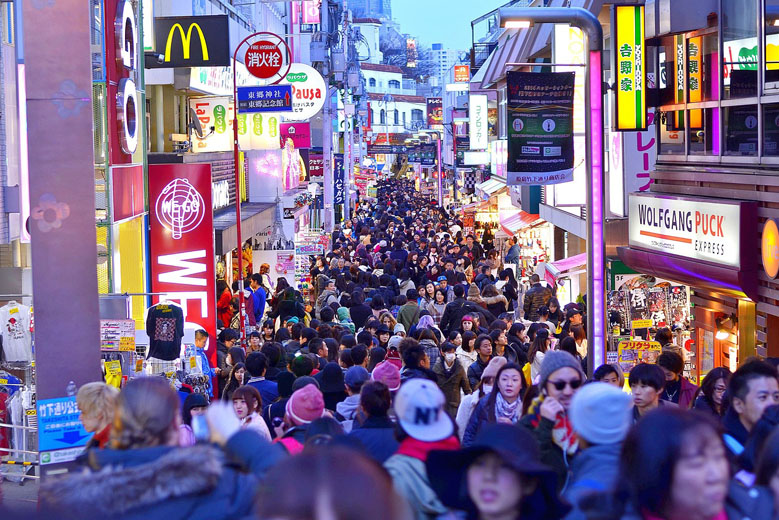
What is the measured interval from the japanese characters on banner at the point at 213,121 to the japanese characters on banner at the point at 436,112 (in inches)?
2968

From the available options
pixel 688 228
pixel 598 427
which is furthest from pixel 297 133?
pixel 598 427

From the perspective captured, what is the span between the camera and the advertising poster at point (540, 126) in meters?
11.4

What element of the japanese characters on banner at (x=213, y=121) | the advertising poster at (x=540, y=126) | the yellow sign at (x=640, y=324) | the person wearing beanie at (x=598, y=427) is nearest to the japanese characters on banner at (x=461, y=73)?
the japanese characters on banner at (x=213, y=121)

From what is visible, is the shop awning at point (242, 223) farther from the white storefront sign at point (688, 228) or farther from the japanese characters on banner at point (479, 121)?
the japanese characters on banner at point (479, 121)

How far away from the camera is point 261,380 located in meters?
9.82

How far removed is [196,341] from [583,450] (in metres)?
9.29

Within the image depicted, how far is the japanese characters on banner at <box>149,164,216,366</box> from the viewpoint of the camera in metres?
15.4

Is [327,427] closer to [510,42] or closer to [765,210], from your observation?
[765,210]

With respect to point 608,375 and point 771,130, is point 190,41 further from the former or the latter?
point 608,375

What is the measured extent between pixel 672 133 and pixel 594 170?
4.54 meters

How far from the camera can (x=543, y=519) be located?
4035 millimetres

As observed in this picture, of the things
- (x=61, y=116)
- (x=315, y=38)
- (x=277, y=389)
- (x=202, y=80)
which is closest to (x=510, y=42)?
(x=202, y=80)

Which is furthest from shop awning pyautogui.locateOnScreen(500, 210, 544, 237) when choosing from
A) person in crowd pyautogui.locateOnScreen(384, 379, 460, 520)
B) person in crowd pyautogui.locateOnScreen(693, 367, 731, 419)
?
person in crowd pyautogui.locateOnScreen(384, 379, 460, 520)

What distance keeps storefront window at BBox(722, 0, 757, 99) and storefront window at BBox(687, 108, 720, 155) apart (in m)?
0.54
